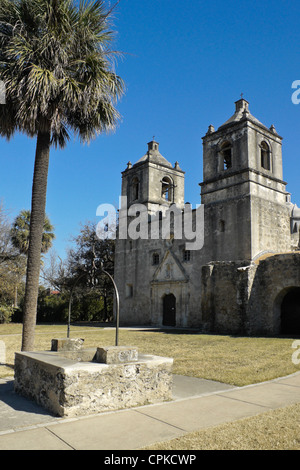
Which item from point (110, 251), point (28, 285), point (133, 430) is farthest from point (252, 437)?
point (110, 251)

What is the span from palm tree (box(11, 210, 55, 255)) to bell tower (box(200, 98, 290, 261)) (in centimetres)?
1685

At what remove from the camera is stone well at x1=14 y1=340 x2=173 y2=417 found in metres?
5.21

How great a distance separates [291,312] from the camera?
794 inches

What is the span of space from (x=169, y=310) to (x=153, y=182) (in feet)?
35.7

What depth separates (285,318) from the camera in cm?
2036

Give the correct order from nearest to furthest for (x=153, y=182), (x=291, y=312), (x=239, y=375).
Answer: (x=239, y=375) < (x=291, y=312) < (x=153, y=182)

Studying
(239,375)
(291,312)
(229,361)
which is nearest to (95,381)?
(239,375)

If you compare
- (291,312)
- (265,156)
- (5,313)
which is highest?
(265,156)

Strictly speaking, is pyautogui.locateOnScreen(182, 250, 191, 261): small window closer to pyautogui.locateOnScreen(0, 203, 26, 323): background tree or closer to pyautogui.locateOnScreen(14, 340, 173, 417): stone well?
pyautogui.locateOnScreen(0, 203, 26, 323): background tree

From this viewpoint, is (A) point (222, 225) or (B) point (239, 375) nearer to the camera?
(B) point (239, 375)

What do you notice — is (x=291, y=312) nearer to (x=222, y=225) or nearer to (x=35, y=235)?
(x=222, y=225)

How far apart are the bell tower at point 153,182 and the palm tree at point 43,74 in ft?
69.8

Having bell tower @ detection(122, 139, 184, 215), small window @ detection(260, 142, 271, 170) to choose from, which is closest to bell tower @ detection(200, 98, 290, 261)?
small window @ detection(260, 142, 271, 170)

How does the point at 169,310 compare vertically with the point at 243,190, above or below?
below
